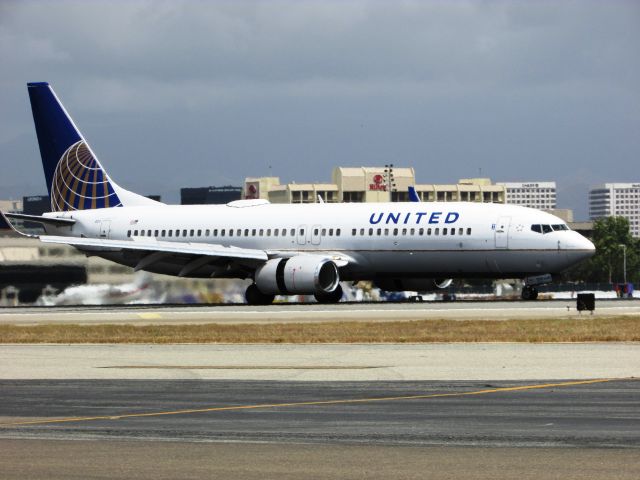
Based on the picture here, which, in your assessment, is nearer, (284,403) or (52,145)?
(284,403)

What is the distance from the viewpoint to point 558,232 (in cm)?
5447

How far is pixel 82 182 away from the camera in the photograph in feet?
218

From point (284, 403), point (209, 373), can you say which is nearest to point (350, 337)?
point (209, 373)

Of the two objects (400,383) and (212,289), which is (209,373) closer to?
(400,383)

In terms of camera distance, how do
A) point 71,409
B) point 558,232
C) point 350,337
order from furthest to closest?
point 558,232 → point 350,337 → point 71,409

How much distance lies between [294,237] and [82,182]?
524 inches

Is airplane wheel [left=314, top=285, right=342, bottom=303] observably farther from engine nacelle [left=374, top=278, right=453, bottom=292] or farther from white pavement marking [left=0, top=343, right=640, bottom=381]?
white pavement marking [left=0, top=343, right=640, bottom=381]

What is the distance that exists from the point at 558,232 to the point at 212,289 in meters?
16.6

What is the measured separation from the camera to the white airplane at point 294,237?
5472 centimetres

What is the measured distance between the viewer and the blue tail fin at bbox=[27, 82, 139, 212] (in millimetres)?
66312

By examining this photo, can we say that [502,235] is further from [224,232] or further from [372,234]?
[224,232]

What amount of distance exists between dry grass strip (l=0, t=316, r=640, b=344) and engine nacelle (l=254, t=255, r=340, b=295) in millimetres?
15478

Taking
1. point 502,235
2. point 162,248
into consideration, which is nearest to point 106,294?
point 162,248

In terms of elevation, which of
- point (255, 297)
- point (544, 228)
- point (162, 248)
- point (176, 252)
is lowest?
point (255, 297)
